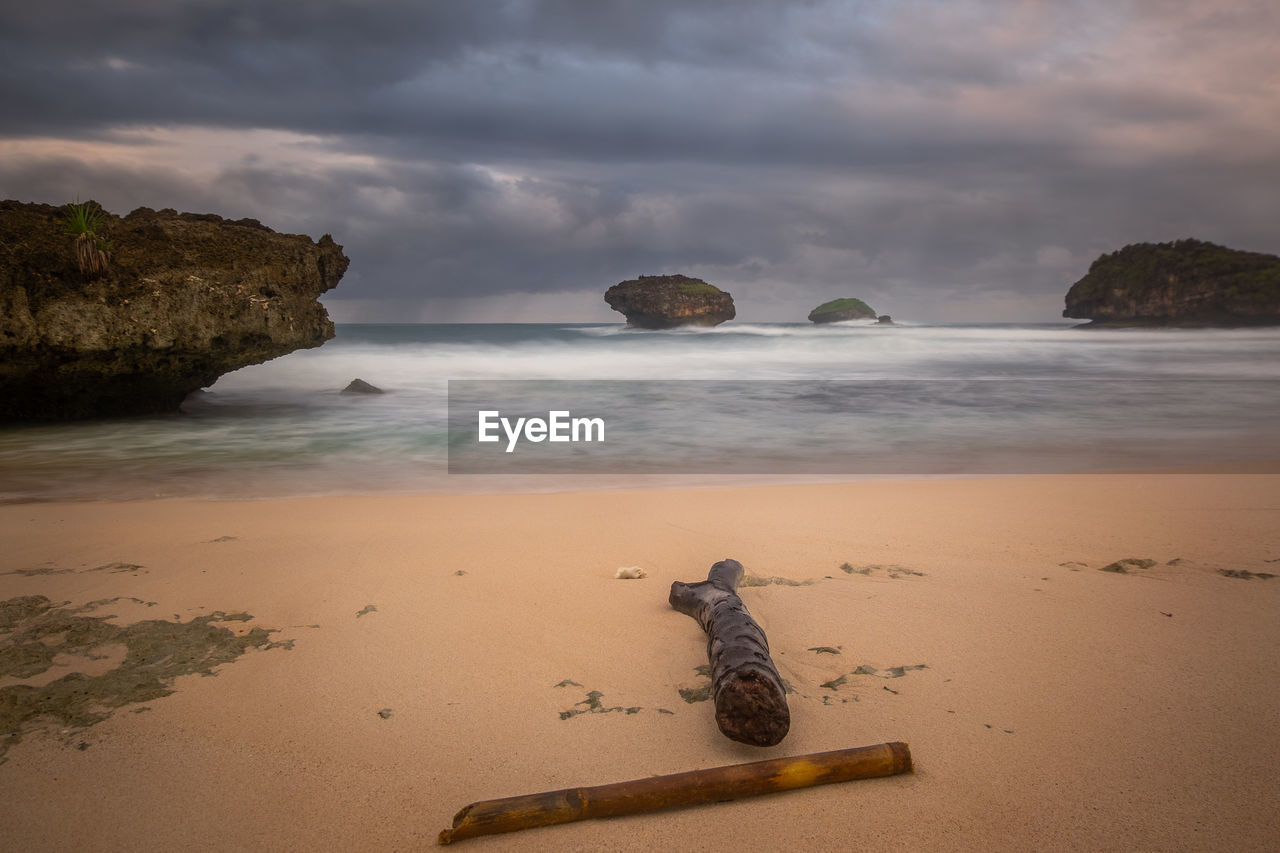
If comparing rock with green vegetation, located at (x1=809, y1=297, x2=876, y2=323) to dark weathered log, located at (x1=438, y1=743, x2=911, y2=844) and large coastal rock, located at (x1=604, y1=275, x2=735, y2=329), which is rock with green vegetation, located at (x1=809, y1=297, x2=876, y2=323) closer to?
large coastal rock, located at (x1=604, y1=275, x2=735, y2=329)

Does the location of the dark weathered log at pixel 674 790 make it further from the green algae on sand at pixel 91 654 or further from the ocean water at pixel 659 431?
the ocean water at pixel 659 431

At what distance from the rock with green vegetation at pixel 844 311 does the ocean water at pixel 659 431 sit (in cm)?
7095

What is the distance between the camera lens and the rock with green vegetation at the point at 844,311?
312 feet

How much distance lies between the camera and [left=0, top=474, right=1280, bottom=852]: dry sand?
2.10m

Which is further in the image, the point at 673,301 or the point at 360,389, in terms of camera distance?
the point at 673,301

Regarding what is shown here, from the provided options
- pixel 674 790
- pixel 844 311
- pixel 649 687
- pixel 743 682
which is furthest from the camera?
pixel 844 311

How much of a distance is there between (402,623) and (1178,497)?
257 inches

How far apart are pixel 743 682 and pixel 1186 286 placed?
66330 millimetres

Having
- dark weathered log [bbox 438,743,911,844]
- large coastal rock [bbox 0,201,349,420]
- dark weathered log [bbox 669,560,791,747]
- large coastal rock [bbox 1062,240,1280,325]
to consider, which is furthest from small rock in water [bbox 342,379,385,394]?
large coastal rock [bbox 1062,240,1280,325]

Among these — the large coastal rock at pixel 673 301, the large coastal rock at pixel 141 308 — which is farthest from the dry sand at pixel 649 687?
the large coastal rock at pixel 673 301

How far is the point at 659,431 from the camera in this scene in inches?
500

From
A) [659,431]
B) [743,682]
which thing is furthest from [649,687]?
[659,431]

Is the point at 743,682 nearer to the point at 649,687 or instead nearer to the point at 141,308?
the point at 649,687

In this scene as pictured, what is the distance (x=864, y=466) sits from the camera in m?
9.52
